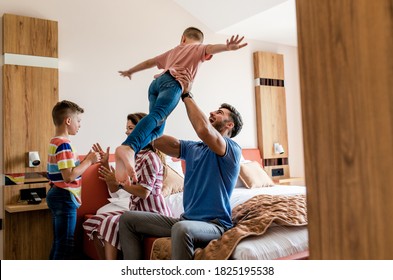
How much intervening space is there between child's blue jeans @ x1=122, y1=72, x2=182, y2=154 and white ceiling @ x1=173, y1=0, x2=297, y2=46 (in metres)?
2.40

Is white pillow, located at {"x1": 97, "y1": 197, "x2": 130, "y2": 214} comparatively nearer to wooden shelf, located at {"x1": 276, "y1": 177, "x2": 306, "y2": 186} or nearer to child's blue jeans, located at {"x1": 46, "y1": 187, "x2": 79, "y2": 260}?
child's blue jeans, located at {"x1": 46, "y1": 187, "x2": 79, "y2": 260}

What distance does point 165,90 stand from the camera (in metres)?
1.59

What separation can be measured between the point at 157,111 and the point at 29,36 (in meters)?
2.21

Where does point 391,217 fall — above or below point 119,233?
above

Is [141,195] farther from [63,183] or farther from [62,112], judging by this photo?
[62,112]

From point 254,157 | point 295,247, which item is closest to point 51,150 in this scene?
point 295,247

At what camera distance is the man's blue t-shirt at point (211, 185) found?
1.88 metres

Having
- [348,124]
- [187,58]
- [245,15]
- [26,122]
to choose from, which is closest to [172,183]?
[26,122]

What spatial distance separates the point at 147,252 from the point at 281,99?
333cm

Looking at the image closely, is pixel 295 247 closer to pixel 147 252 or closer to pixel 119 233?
pixel 147 252

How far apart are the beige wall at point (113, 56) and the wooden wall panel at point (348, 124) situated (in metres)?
2.93

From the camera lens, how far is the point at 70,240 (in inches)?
92.8

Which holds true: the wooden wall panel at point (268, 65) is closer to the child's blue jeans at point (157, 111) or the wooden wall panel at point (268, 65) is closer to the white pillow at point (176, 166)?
the white pillow at point (176, 166)
